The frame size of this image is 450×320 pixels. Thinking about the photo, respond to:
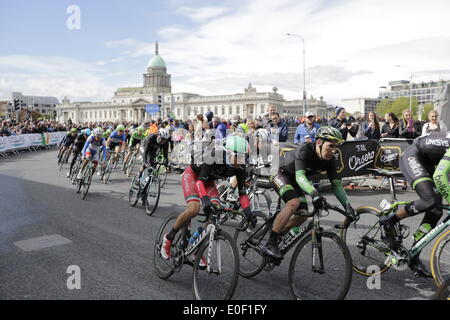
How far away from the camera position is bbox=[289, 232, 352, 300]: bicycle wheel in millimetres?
4027

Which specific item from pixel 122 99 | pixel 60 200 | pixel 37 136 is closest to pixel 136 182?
pixel 60 200

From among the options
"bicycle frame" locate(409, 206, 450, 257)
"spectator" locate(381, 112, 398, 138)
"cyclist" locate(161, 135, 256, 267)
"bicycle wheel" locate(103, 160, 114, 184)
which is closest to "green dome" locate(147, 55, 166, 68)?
"bicycle wheel" locate(103, 160, 114, 184)

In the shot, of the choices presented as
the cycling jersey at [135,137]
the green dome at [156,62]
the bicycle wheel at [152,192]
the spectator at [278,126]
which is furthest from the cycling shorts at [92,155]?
the green dome at [156,62]

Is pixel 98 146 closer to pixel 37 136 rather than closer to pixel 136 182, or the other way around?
pixel 136 182

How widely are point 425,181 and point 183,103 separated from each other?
148566mm

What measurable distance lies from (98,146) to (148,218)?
4303 millimetres

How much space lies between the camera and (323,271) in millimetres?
4297

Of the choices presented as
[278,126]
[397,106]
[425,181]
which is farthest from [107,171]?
[397,106]

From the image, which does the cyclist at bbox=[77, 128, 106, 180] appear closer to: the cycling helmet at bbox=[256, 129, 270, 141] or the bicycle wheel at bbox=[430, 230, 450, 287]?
the cycling helmet at bbox=[256, 129, 270, 141]

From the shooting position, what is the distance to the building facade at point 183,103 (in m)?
137

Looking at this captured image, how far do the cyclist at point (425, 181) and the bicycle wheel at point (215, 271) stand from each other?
2081 millimetres

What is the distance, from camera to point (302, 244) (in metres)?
4.30

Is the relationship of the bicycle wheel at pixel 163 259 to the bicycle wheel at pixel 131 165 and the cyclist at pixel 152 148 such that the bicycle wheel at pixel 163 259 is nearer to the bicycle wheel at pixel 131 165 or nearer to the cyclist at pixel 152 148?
the cyclist at pixel 152 148

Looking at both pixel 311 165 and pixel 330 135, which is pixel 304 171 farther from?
pixel 330 135
